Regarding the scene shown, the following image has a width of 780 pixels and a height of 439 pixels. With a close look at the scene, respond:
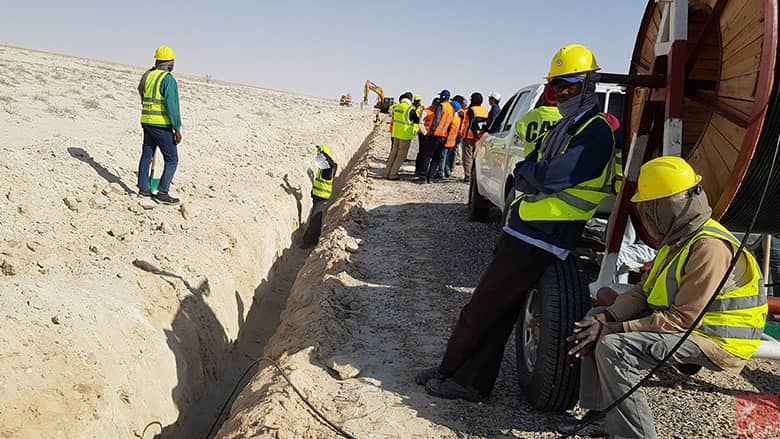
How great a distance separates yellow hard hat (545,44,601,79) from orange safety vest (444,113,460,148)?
1010 centimetres

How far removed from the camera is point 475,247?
8664mm

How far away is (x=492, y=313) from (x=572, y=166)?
1047 millimetres

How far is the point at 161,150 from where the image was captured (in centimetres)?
885

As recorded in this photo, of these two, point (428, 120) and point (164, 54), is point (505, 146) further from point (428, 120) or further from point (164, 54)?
point (428, 120)

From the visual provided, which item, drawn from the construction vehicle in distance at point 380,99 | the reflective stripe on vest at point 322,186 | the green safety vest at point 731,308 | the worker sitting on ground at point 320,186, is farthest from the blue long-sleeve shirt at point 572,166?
the construction vehicle in distance at point 380,99

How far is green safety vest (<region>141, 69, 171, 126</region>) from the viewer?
28.1 feet

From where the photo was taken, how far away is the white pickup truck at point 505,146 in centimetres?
673

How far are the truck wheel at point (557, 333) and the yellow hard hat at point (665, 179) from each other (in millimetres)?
836

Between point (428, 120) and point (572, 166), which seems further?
point (428, 120)

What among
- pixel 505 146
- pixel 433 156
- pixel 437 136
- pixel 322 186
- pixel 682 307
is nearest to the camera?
pixel 682 307

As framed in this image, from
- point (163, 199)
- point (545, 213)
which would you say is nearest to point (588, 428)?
point (545, 213)

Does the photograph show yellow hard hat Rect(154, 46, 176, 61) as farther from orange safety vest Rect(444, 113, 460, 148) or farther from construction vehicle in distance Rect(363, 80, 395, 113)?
construction vehicle in distance Rect(363, 80, 395, 113)

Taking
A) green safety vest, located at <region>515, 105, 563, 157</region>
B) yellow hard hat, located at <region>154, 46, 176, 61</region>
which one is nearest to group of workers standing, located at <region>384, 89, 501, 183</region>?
yellow hard hat, located at <region>154, 46, 176, 61</region>

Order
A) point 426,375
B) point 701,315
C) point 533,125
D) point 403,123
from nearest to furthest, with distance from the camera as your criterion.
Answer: point 701,315, point 426,375, point 533,125, point 403,123
